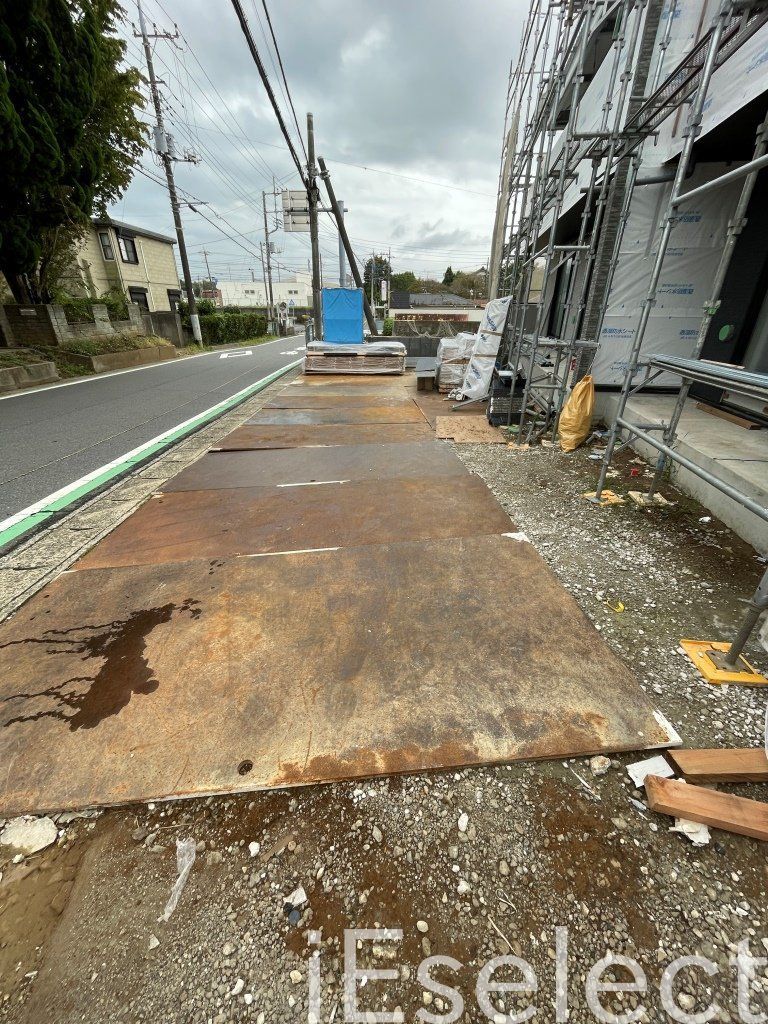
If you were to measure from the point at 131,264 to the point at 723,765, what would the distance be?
30.4 metres

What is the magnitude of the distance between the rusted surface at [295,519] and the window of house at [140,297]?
25.7m

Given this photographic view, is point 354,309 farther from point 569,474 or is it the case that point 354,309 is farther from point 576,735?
point 576,735

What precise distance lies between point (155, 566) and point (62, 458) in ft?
9.87

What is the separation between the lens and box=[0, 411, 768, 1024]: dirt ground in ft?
3.36

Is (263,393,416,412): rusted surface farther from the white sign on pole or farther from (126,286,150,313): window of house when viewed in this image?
(126,286,150,313): window of house

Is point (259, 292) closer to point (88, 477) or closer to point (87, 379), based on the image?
point (87, 379)

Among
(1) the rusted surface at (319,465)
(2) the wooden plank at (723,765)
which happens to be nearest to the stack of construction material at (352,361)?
(1) the rusted surface at (319,465)

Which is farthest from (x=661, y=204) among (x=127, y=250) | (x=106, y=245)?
(x=127, y=250)

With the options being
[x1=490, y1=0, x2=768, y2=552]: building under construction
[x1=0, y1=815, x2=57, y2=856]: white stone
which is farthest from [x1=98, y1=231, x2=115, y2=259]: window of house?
[x1=0, y1=815, x2=57, y2=856]: white stone

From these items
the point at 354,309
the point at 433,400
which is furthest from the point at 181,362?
the point at 433,400

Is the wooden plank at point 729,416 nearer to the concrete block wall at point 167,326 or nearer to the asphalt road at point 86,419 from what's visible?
the asphalt road at point 86,419

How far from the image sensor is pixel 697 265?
201 inches

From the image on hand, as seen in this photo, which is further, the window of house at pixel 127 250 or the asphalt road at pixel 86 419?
the window of house at pixel 127 250

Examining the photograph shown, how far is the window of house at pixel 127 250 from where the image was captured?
22.5m
